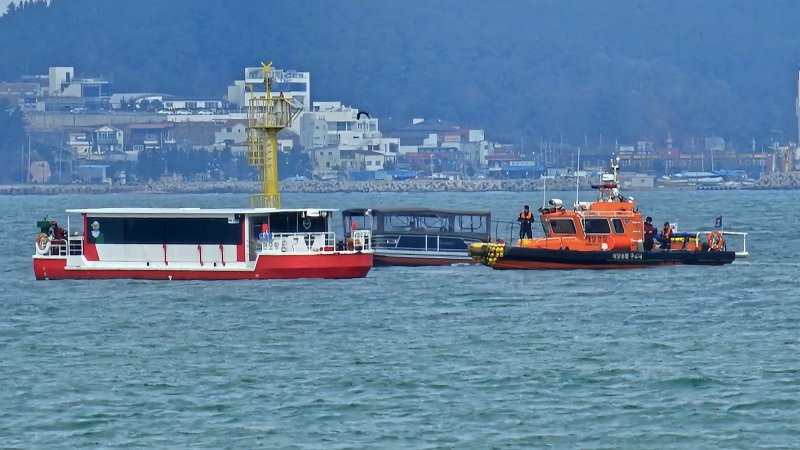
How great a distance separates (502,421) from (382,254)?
31.0 meters

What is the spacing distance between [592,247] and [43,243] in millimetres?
16285

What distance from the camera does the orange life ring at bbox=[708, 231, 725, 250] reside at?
6241cm

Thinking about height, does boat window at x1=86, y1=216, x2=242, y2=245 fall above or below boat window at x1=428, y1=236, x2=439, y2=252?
above

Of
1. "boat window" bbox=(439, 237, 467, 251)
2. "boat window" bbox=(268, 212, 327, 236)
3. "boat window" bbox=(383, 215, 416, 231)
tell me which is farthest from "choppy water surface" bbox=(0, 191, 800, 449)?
"boat window" bbox=(383, 215, 416, 231)

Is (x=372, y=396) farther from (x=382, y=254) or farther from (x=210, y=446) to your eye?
(x=382, y=254)

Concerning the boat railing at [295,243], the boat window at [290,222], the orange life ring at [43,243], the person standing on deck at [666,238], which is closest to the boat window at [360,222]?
the boat window at [290,222]

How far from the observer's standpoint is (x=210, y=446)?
31.4 m

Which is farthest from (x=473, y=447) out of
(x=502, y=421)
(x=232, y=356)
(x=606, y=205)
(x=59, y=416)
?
(x=606, y=205)

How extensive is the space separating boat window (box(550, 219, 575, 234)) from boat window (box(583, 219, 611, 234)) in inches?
15.3

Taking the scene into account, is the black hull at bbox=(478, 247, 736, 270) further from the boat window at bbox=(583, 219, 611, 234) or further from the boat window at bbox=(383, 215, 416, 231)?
the boat window at bbox=(383, 215, 416, 231)

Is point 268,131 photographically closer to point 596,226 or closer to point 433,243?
point 433,243

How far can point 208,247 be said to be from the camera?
5662 centimetres

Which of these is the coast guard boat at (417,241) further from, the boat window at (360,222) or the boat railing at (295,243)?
the boat railing at (295,243)

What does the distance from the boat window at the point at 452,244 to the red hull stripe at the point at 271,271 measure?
25.6ft
